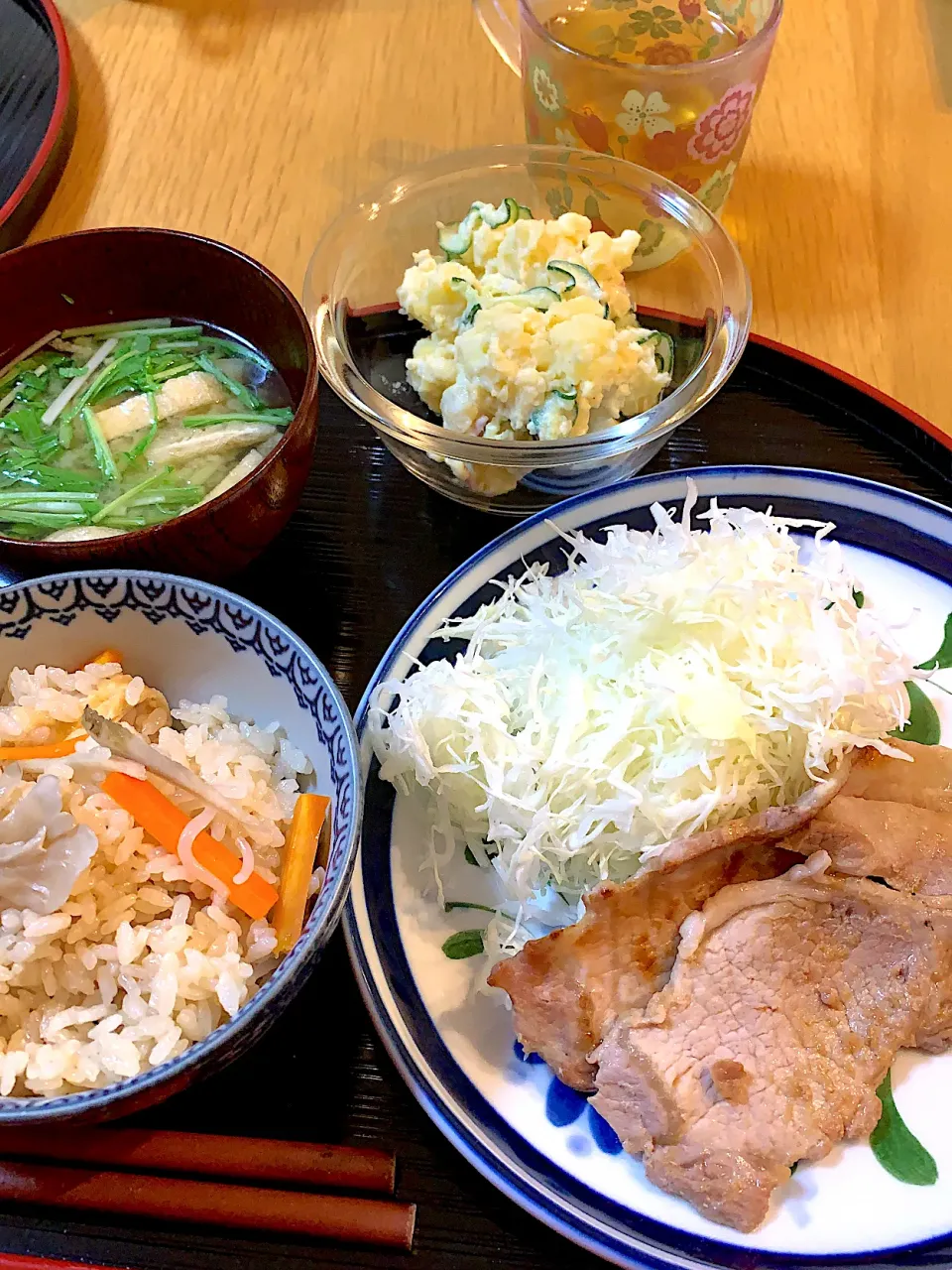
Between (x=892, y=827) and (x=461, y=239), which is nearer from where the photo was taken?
(x=892, y=827)

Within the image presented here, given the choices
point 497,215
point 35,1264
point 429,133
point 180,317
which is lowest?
point 35,1264

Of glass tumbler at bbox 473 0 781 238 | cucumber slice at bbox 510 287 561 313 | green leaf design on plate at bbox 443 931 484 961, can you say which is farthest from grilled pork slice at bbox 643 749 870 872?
glass tumbler at bbox 473 0 781 238

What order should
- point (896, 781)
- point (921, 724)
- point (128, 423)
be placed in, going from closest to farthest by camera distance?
point (896, 781) < point (921, 724) < point (128, 423)

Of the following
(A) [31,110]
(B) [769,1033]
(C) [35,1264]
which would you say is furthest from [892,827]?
(A) [31,110]

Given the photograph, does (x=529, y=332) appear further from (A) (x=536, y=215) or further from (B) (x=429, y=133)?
(B) (x=429, y=133)

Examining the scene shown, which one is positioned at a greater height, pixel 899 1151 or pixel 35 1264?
pixel 899 1151

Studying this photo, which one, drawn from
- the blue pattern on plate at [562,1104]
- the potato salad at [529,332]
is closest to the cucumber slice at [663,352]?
the potato salad at [529,332]

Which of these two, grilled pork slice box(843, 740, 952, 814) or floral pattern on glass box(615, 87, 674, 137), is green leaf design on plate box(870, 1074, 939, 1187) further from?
floral pattern on glass box(615, 87, 674, 137)

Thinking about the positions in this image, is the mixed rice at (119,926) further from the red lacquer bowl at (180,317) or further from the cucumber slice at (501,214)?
the cucumber slice at (501,214)
